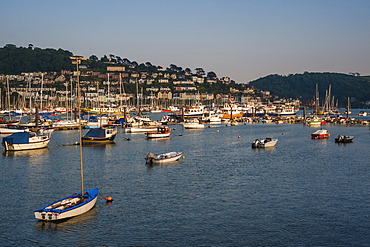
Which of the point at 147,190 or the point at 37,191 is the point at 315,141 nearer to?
the point at 147,190

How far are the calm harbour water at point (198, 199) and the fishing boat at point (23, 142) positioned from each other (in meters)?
2.49

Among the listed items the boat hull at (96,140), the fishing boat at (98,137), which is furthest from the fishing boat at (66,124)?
the boat hull at (96,140)

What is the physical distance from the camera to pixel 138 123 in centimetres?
11925

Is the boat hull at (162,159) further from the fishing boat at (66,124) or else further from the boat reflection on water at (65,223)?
the fishing boat at (66,124)

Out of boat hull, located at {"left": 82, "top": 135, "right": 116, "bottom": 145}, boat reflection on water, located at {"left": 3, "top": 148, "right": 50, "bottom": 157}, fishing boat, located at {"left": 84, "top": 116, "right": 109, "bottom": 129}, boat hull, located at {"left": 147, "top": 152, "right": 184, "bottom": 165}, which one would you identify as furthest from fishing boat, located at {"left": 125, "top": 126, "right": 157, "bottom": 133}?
boat hull, located at {"left": 147, "top": 152, "right": 184, "bottom": 165}

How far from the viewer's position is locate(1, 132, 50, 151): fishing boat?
6950 centimetres

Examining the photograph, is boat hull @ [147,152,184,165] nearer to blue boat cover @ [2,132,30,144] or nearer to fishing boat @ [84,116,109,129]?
blue boat cover @ [2,132,30,144]

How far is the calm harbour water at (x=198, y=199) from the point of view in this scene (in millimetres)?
29828

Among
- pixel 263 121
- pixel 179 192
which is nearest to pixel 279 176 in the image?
pixel 179 192

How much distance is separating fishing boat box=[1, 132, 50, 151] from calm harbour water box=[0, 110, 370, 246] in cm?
249

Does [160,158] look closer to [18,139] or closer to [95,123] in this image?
[18,139]

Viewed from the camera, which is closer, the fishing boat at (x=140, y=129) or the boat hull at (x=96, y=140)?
the boat hull at (x=96, y=140)

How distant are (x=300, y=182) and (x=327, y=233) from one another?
16.3 m

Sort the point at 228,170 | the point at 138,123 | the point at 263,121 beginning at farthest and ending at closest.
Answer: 1. the point at 263,121
2. the point at 138,123
3. the point at 228,170
